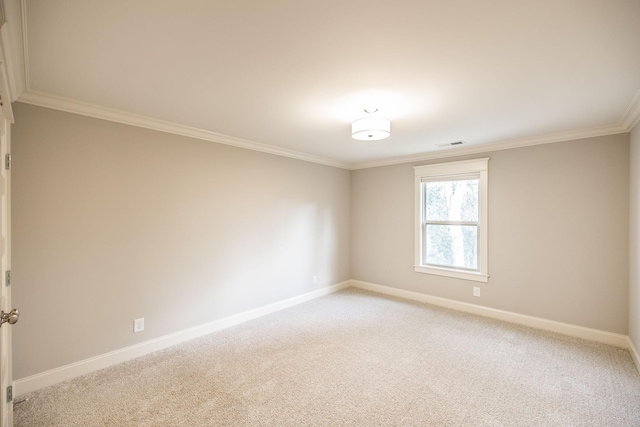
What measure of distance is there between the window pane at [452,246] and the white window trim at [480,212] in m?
0.09

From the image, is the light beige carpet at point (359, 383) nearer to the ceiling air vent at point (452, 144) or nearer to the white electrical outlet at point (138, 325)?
the white electrical outlet at point (138, 325)

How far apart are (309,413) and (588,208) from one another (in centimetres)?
366

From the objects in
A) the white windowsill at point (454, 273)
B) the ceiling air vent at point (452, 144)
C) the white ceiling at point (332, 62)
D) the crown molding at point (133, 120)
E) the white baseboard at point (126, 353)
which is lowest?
the white baseboard at point (126, 353)

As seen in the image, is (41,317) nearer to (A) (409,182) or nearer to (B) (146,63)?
(B) (146,63)

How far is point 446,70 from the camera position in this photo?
1889 mm

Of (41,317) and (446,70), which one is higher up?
(446,70)

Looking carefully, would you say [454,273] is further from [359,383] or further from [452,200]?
[359,383]

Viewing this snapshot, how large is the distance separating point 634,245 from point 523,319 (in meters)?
1.42

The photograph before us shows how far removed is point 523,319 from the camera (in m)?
3.63

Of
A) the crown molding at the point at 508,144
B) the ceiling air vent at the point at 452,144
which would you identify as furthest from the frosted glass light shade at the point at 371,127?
the crown molding at the point at 508,144

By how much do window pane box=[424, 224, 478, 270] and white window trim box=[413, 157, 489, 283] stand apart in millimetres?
93

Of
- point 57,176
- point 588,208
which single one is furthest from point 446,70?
point 57,176

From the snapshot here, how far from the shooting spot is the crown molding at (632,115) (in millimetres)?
2371

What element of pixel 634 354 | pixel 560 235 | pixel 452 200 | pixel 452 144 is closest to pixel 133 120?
pixel 452 144
